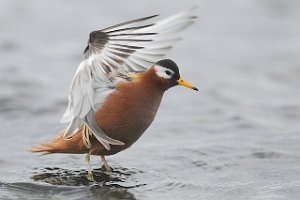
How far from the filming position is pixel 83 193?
8445mm

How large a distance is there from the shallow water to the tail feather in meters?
0.26

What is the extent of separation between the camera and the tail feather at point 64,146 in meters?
9.03

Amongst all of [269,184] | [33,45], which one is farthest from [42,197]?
[33,45]

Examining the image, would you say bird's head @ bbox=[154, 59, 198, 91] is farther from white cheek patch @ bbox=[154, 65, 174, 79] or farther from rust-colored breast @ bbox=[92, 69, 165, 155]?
rust-colored breast @ bbox=[92, 69, 165, 155]

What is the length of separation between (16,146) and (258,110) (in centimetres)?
467

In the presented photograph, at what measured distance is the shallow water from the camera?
8953 millimetres

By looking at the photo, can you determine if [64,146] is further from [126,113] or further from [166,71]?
[166,71]

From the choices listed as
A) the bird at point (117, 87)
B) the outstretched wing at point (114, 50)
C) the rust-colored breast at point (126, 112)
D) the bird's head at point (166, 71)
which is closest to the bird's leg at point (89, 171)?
the bird at point (117, 87)

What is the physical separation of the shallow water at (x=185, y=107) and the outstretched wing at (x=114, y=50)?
107 centimetres

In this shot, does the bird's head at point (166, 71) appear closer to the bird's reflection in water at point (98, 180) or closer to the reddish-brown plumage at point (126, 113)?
the reddish-brown plumage at point (126, 113)

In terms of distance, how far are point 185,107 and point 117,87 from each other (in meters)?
4.12

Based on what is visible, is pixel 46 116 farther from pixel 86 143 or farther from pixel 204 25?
pixel 204 25

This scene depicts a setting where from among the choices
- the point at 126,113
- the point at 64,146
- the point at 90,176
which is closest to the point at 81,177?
the point at 90,176

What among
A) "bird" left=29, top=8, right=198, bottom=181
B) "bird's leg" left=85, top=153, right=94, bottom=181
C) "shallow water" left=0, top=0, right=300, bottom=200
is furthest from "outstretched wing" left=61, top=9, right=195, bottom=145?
"shallow water" left=0, top=0, right=300, bottom=200
